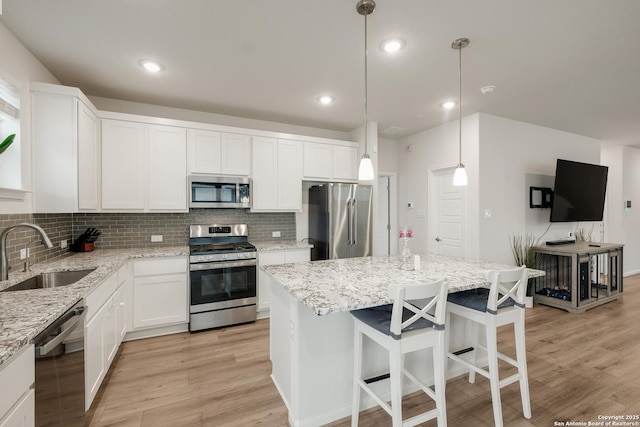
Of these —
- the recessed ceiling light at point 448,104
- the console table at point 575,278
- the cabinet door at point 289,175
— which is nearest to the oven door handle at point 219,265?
the cabinet door at point 289,175

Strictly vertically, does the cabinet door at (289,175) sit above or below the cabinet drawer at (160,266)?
above

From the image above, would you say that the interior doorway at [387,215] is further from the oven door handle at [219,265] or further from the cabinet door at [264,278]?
the oven door handle at [219,265]

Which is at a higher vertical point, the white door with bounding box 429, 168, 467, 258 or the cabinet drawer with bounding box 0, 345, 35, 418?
the white door with bounding box 429, 168, 467, 258

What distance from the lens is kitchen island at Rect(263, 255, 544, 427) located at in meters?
1.74

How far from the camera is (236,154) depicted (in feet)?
12.4

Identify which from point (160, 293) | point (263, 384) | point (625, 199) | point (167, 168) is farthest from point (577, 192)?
point (160, 293)

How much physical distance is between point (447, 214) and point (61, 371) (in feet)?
14.8

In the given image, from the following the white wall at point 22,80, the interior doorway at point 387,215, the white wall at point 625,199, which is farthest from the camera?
the white wall at point 625,199

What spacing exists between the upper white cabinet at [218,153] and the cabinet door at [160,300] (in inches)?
51.8

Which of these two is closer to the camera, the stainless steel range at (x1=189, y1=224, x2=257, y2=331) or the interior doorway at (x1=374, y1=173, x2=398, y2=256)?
the stainless steel range at (x1=189, y1=224, x2=257, y2=331)

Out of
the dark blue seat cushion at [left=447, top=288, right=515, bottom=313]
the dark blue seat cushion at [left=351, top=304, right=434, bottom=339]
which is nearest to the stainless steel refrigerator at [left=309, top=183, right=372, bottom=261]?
the dark blue seat cushion at [left=447, top=288, right=515, bottom=313]

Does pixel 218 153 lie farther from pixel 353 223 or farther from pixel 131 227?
pixel 353 223

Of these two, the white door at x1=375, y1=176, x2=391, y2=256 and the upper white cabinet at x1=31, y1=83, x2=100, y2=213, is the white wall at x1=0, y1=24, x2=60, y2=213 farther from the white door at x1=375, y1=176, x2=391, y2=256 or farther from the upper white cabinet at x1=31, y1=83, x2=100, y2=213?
the white door at x1=375, y1=176, x2=391, y2=256

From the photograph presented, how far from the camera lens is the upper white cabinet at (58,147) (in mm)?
2473
